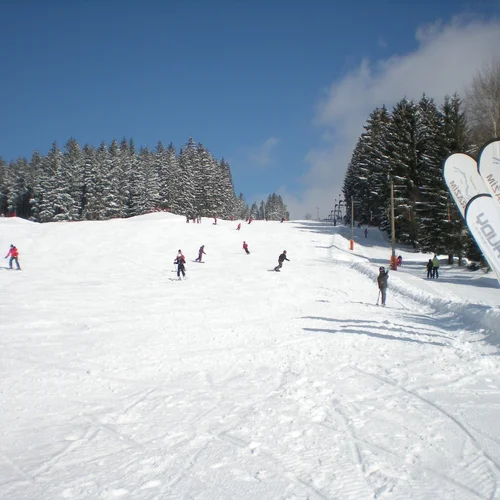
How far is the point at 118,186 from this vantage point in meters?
68.3

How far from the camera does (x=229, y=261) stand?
28.9 metres

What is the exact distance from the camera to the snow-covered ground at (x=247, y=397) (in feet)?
12.4

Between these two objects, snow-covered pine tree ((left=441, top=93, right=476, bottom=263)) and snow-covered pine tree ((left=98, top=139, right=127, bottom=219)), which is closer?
snow-covered pine tree ((left=441, top=93, right=476, bottom=263))

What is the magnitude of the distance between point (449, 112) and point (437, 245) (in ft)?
37.5

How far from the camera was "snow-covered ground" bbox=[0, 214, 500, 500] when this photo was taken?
12.4ft

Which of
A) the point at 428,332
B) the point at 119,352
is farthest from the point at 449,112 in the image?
the point at 119,352

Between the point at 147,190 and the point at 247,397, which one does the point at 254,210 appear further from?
the point at 247,397

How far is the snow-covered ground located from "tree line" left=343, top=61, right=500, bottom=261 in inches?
631

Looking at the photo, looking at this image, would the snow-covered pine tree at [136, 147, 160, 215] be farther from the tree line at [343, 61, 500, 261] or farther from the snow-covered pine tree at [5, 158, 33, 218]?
the tree line at [343, 61, 500, 261]

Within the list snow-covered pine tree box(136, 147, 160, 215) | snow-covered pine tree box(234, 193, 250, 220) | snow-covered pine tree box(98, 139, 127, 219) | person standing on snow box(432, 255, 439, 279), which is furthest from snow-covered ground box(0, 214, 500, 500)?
snow-covered pine tree box(234, 193, 250, 220)

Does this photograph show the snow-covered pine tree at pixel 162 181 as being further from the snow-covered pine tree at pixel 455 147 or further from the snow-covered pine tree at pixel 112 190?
the snow-covered pine tree at pixel 455 147

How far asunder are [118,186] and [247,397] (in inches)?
2662

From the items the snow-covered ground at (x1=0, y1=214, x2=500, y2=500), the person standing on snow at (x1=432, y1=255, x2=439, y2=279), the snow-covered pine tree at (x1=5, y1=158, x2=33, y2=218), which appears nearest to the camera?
the snow-covered ground at (x1=0, y1=214, x2=500, y2=500)

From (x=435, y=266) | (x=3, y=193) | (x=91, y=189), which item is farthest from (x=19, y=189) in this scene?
(x=435, y=266)
